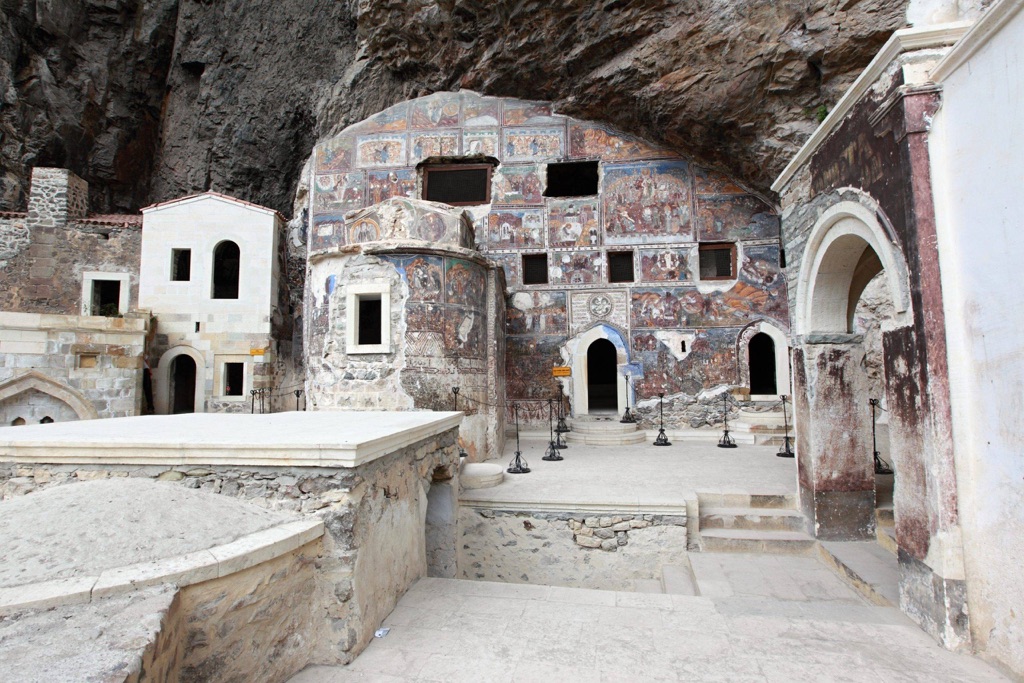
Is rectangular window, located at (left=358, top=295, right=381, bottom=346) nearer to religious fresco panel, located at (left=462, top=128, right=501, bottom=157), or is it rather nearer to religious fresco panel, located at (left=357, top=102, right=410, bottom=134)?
religious fresco panel, located at (left=462, top=128, right=501, bottom=157)

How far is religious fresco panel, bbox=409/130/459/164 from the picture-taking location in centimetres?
1593

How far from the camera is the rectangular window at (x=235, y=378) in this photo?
15.3m

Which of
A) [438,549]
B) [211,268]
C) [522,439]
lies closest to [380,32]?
[211,268]

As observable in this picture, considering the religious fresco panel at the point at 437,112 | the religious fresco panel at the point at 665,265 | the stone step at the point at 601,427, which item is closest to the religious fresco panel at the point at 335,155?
the religious fresco panel at the point at 437,112

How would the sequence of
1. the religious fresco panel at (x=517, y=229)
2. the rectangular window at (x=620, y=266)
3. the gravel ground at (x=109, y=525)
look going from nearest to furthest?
the gravel ground at (x=109, y=525) → the rectangular window at (x=620, y=266) → the religious fresco panel at (x=517, y=229)

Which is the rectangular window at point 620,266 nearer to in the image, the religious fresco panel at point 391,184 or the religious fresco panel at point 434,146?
the religious fresco panel at point 434,146

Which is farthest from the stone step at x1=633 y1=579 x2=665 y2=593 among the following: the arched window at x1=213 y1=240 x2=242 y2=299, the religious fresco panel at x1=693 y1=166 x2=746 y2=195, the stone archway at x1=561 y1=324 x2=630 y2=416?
the arched window at x1=213 y1=240 x2=242 y2=299

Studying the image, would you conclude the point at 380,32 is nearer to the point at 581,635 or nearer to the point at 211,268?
the point at 211,268

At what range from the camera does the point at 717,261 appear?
14.8 metres

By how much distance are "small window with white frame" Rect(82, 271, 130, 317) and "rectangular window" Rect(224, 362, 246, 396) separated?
3.23 meters

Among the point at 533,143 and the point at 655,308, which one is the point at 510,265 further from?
the point at 655,308

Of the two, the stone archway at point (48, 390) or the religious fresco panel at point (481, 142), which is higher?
the religious fresco panel at point (481, 142)

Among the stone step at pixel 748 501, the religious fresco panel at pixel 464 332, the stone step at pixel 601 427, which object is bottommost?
the stone step at pixel 748 501

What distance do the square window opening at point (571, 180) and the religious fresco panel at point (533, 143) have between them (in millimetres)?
740
